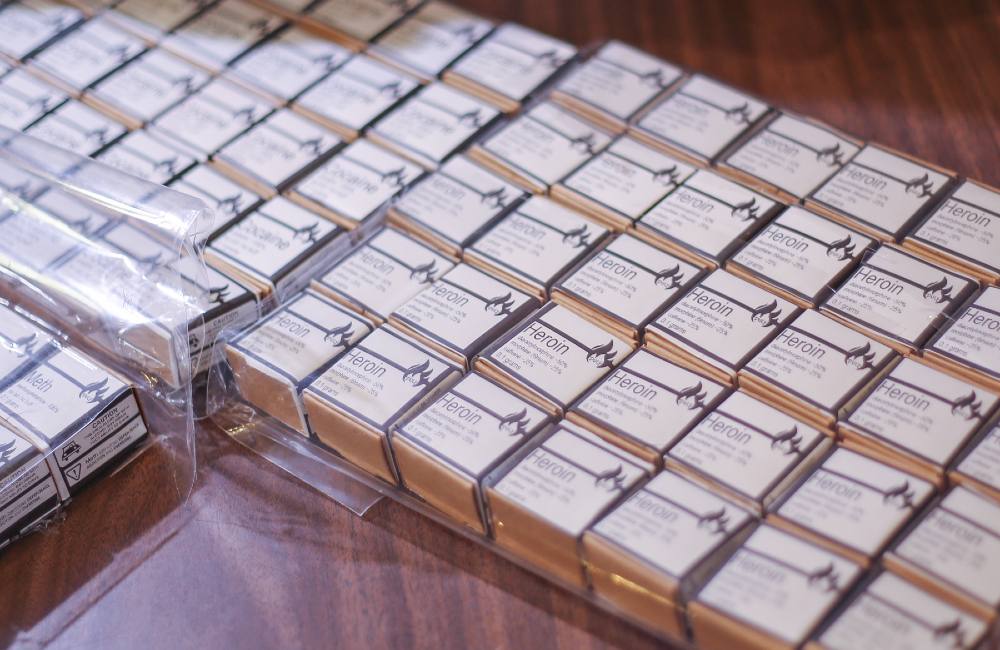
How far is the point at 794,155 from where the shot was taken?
4.09ft

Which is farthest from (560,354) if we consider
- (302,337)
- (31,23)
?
(31,23)

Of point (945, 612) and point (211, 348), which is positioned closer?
point (945, 612)

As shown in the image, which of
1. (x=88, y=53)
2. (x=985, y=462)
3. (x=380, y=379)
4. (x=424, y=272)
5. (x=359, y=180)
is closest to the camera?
(x=985, y=462)

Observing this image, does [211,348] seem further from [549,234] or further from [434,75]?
[434,75]

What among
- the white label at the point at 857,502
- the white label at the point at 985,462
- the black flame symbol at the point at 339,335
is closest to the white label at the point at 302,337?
the black flame symbol at the point at 339,335

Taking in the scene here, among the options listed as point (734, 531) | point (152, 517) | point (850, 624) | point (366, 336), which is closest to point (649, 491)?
point (734, 531)

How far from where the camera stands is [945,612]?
848 millimetres

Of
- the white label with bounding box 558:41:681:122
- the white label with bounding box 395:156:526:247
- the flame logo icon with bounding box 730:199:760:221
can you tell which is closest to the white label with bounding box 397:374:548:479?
the white label with bounding box 395:156:526:247

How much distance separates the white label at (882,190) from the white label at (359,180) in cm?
44

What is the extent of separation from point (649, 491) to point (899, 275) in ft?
1.13

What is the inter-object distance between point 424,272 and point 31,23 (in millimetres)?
740

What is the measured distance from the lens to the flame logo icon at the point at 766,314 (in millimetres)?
1069

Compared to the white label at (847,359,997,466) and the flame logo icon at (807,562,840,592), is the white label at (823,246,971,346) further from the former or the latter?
the flame logo icon at (807,562,840,592)

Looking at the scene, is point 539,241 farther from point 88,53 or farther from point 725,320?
Result: point 88,53
